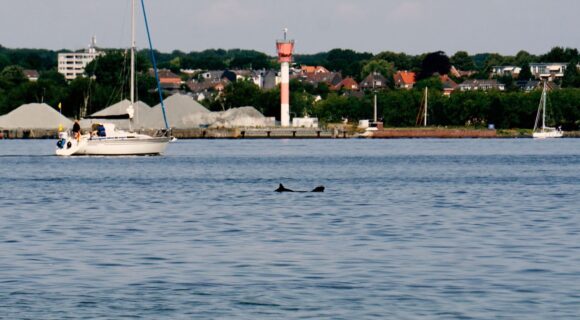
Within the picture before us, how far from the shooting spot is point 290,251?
33.4m

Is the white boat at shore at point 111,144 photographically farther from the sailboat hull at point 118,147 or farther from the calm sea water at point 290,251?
the calm sea water at point 290,251

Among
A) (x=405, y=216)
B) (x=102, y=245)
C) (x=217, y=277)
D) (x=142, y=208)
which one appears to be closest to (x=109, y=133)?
(x=142, y=208)

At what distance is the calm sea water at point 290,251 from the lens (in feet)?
81.7

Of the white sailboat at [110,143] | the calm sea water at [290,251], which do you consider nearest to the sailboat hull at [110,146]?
the white sailboat at [110,143]

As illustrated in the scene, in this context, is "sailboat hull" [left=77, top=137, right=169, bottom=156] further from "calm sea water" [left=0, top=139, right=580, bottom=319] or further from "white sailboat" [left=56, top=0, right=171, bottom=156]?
"calm sea water" [left=0, top=139, right=580, bottom=319]

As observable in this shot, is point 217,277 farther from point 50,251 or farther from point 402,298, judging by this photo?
point 50,251

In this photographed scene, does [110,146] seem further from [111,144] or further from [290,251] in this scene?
[290,251]

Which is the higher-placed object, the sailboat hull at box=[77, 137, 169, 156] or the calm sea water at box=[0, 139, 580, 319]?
the calm sea water at box=[0, 139, 580, 319]

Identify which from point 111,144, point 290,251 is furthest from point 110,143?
point 290,251

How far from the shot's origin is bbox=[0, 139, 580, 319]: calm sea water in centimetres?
2489

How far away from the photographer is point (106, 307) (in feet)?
80.8

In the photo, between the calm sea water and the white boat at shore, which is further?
the white boat at shore

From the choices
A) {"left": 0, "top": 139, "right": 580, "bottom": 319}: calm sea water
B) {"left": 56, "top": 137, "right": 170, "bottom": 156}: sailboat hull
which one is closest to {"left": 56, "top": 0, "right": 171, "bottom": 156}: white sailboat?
{"left": 56, "top": 137, "right": 170, "bottom": 156}: sailboat hull

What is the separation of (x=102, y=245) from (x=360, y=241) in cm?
655
